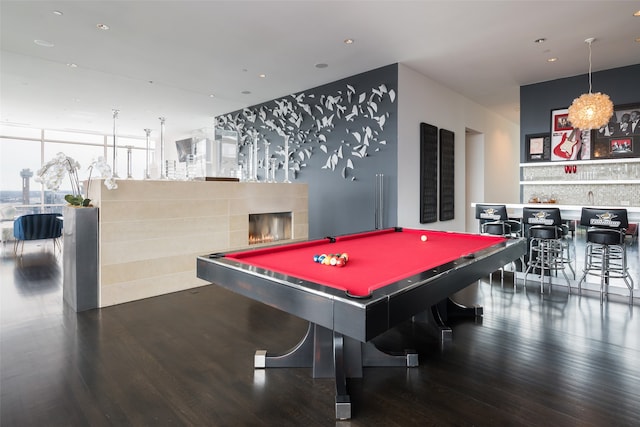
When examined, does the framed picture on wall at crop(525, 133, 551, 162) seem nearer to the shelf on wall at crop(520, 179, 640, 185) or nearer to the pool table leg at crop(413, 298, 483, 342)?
the shelf on wall at crop(520, 179, 640, 185)

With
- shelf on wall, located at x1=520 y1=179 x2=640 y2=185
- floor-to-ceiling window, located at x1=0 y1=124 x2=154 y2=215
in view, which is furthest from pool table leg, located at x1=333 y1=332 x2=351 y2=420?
floor-to-ceiling window, located at x1=0 y1=124 x2=154 y2=215

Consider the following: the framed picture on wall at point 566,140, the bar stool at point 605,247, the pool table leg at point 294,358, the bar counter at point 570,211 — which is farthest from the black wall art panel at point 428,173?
the pool table leg at point 294,358

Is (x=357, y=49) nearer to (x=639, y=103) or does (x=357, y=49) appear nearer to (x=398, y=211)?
(x=398, y=211)

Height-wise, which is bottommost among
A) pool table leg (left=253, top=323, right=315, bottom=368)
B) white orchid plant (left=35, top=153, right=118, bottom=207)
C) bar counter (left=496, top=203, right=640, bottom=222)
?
pool table leg (left=253, top=323, right=315, bottom=368)

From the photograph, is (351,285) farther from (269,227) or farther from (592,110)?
(592,110)

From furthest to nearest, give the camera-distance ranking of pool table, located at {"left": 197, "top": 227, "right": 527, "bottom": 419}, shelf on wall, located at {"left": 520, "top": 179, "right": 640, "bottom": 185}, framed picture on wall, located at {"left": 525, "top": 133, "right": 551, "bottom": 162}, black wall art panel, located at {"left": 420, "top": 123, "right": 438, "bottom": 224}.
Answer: framed picture on wall, located at {"left": 525, "top": 133, "right": 551, "bottom": 162}
black wall art panel, located at {"left": 420, "top": 123, "right": 438, "bottom": 224}
shelf on wall, located at {"left": 520, "top": 179, "right": 640, "bottom": 185}
pool table, located at {"left": 197, "top": 227, "right": 527, "bottom": 419}

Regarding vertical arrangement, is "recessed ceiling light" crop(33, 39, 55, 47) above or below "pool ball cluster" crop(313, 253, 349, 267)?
above

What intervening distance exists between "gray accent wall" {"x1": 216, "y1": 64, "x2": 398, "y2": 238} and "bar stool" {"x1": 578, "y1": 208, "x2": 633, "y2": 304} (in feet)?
8.16

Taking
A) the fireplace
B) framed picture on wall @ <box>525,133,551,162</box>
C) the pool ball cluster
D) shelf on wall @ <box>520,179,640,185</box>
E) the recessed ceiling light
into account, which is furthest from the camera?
framed picture on wall @ <box>525,133,551,162</box>

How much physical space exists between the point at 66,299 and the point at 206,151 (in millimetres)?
2394

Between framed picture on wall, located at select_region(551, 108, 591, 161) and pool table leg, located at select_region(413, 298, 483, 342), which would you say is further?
framed picture on wall, located at select_region(551, 108, 591, 161)

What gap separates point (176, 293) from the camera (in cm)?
417

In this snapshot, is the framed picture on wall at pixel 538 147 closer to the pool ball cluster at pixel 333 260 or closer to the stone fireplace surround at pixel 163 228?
the stone fireplace surround at pixel 163 228

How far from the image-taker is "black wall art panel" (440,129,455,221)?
6449 millimetres
